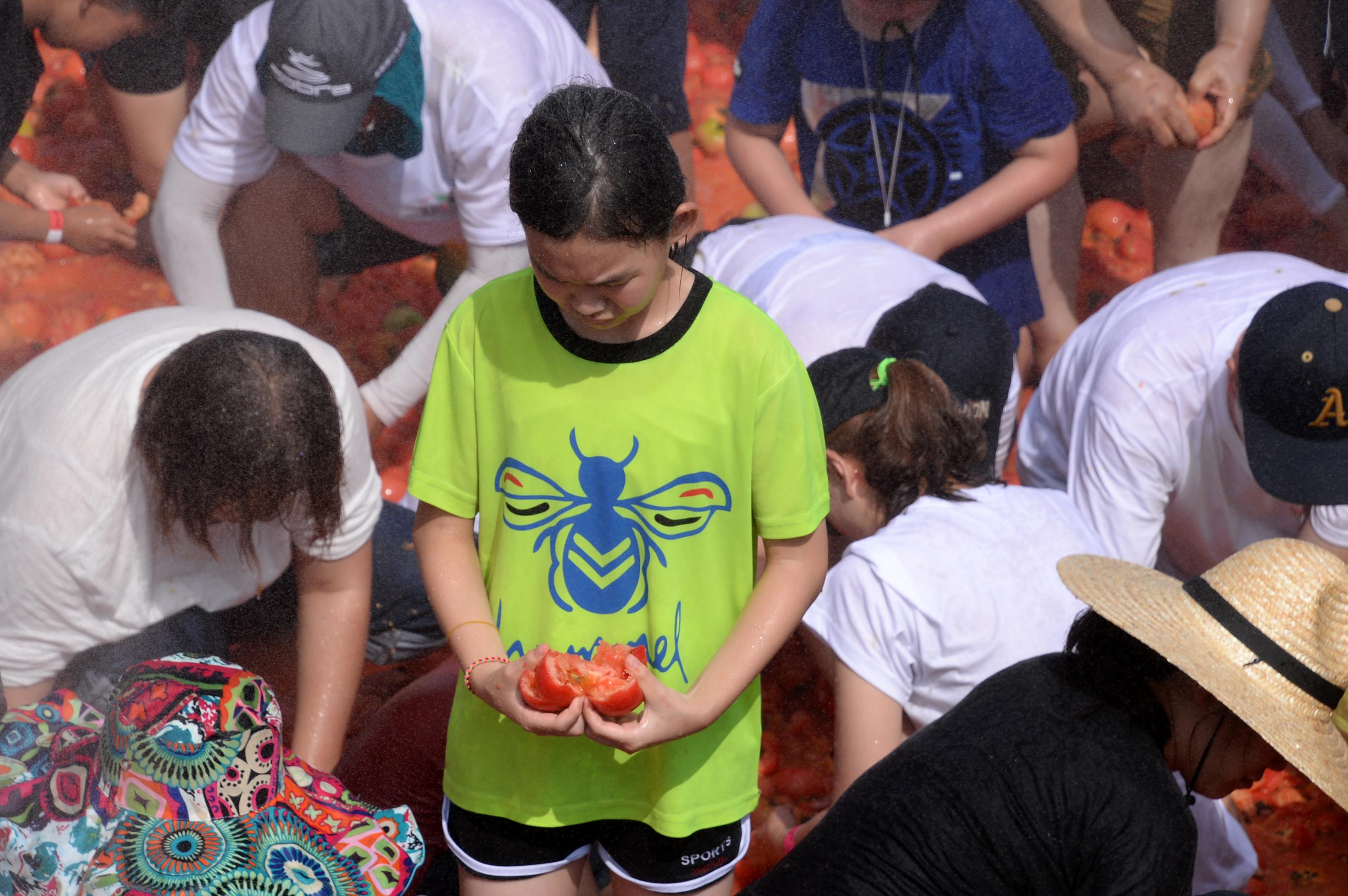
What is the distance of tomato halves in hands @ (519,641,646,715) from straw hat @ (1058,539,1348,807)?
651 mm

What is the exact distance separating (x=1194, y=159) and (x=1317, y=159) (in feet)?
1.38

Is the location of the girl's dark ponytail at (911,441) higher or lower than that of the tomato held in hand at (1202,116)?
lower

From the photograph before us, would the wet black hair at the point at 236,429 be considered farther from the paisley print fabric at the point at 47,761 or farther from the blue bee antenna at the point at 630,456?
the blue bee antenna at the point at 630,456

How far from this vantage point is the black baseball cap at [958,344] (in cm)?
254

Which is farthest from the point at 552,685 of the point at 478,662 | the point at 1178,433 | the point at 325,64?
the point at 1178,433

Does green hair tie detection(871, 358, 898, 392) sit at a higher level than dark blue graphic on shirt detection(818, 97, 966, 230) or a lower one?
higher

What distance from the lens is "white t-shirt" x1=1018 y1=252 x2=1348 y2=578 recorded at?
2.65m

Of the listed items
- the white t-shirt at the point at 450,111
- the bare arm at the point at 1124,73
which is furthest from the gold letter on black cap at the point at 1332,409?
the white t-shirt at the point at 450,111

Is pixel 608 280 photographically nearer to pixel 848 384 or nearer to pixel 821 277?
pixel 848 384

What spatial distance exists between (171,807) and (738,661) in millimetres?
835

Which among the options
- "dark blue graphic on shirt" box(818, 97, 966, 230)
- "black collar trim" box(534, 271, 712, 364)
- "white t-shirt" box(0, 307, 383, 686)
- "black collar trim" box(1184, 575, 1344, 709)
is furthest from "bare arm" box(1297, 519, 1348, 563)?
"white t-shirt" box(0, 307, 383, 686)

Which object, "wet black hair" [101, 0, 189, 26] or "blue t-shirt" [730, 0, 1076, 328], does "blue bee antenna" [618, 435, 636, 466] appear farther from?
"blue t-shirt" [730, 0, 1076, 328]

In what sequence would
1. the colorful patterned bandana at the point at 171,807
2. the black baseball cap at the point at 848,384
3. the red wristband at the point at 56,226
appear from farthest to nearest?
1. the red wristband at the point at 56,226
2. the black baseball cap at the point at 848,384
3. the colorful patterned bandana at the point at 171,807

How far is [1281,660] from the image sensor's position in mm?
1557
